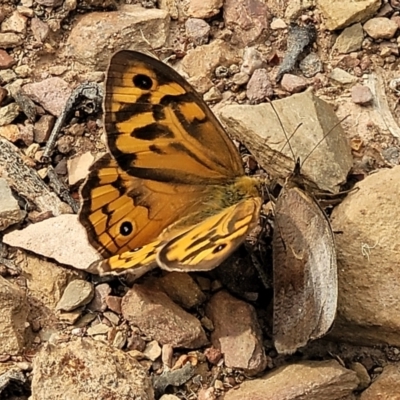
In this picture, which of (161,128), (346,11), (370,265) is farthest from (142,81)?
(346,11)

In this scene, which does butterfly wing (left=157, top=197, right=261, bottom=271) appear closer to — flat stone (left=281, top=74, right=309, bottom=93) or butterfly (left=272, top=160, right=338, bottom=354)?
butterfly (left=272, top=160, right=338, bottom=354)

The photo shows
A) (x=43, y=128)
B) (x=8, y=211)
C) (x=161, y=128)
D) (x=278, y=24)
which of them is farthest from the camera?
(x=278, y=24)

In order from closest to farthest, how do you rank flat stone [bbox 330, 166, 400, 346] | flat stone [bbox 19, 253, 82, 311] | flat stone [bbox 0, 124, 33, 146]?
flat stone [bbox 330, 166, 400, 346]
flat stone [bbox 19, 253, 82, 311]
flat stone [bbox 0, 124, 33, 146]

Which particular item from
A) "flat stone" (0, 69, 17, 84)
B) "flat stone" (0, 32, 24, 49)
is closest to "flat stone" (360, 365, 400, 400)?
"flat stone" (0, 69, 17, 84)

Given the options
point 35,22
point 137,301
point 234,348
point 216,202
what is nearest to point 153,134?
point 216,202

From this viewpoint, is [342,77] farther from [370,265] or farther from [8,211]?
[8,211]

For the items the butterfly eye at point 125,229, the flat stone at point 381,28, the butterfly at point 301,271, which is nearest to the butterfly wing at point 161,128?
the butterfly eye at point 125,229

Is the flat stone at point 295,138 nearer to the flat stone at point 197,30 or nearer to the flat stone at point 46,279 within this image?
the flat stone at point 197,30

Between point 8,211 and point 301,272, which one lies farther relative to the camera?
point 8,211
